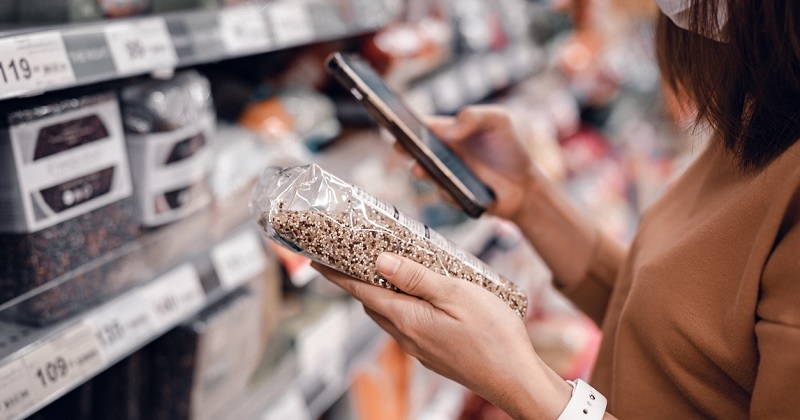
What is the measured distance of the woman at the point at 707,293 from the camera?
2.08ft

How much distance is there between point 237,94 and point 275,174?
70cm

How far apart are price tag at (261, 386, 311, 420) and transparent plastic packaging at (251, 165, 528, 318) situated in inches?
20.4

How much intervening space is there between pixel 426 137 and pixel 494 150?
0.17 meters

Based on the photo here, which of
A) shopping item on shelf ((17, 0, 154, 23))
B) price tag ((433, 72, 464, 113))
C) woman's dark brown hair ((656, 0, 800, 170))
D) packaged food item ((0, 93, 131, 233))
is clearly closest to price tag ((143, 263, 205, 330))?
packaged food item ((0, 93, 131, 233))

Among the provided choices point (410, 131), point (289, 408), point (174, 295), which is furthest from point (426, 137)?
point (289, 408)

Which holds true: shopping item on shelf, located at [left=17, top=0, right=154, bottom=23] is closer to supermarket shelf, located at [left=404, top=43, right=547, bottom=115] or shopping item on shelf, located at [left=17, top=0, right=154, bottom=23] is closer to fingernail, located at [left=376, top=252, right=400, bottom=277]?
fingernail, located at [left=376, top=252, right=400, bottom=277]

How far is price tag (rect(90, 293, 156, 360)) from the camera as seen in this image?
0.82 m

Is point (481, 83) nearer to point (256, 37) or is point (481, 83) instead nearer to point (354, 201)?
point (256, 37)

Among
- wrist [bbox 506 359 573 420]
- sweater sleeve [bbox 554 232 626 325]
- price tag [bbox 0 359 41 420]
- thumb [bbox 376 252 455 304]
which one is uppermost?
thumb [bbox 376 252 455 304]

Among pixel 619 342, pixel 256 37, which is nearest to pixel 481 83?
pixel 256 37

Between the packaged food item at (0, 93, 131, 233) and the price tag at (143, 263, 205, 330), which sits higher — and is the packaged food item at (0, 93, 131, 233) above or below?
above

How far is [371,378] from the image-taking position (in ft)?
5.27

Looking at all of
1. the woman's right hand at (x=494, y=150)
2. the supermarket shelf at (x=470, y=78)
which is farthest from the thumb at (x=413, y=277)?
the supermarket shelf at (x=470, y=78)

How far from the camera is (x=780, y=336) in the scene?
2.03 ft
